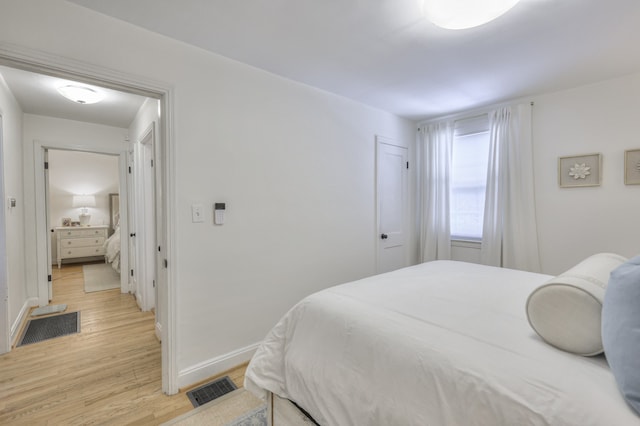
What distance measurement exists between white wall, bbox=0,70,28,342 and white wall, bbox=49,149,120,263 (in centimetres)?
274

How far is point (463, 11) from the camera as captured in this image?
4.67ft

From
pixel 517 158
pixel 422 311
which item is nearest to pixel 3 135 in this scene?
pixel 422 311

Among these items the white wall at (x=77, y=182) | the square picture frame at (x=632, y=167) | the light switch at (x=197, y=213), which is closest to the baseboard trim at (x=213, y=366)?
the light switch at (x=197, y=213)

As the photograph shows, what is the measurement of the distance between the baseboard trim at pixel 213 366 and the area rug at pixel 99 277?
129 inches

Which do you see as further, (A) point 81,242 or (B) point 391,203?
(A) point 81,242

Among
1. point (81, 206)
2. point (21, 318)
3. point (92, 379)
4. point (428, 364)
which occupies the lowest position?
point (92, 379)

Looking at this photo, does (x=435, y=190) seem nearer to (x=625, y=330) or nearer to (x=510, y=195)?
(x=510, y=195)

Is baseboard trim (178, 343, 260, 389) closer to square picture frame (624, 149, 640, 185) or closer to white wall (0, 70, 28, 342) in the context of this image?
white wall (0, 70, 28, 342)

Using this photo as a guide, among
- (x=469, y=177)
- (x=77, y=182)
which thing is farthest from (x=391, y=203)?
(x=77, y=182)

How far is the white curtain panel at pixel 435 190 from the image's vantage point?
3633 mm

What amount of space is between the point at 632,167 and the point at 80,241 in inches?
339

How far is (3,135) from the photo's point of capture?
2547mm

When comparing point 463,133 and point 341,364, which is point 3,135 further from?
point 463,133

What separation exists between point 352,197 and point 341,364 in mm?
2120
